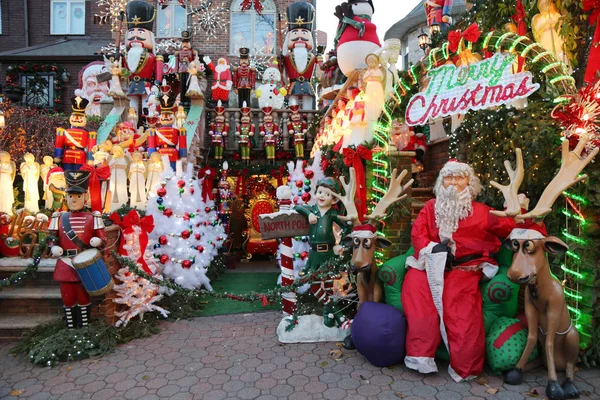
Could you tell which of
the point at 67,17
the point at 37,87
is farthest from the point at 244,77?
the point at 67,17

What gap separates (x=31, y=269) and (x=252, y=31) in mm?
10486

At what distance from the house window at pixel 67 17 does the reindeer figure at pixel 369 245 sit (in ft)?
61.5

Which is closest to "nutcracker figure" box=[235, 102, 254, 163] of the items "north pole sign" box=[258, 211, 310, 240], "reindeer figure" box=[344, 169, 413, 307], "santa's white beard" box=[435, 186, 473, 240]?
"north pole sign" box=[258, 211, 310, 240]

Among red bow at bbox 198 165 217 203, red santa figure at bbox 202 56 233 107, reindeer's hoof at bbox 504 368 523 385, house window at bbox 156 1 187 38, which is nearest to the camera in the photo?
reindeer's hoof at bbox 504 368 523 385

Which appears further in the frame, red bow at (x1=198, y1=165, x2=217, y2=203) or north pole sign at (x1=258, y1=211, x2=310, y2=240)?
red bow at (x1=198, y1=165, x2=217, y2=203)

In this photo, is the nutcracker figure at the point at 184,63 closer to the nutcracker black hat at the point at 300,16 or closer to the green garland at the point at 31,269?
the nutcracker black hat at the point at 300,16

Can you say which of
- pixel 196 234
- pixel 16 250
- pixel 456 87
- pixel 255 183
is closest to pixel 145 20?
pixel 255 183

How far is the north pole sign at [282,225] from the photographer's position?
4.81 metres

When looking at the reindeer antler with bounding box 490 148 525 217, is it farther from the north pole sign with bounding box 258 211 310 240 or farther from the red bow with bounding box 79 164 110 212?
the red bow with bounding box 79 164 110 212

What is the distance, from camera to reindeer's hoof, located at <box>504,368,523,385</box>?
10.9 feet

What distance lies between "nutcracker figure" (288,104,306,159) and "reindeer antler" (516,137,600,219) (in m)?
5.91

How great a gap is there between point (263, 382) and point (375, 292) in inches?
55.5

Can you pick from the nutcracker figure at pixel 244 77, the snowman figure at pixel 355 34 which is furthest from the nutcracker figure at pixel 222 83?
the snowman figure at pixel 355 34

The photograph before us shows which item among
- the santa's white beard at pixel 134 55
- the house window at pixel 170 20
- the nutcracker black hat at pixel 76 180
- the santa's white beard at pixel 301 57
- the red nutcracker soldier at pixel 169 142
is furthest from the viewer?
the house window at pixel 170 20
